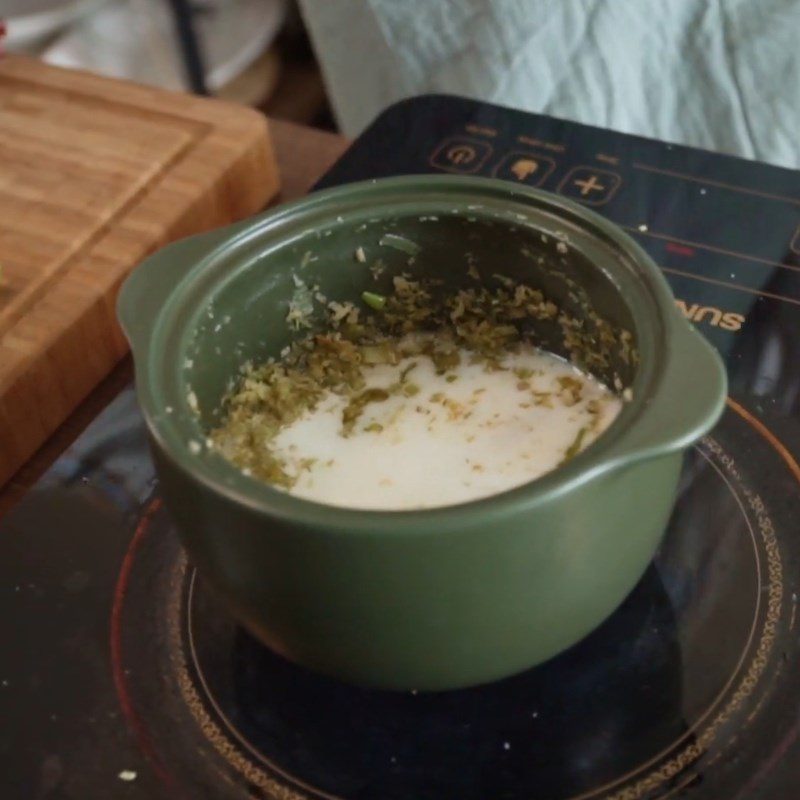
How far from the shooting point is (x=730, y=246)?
641mm

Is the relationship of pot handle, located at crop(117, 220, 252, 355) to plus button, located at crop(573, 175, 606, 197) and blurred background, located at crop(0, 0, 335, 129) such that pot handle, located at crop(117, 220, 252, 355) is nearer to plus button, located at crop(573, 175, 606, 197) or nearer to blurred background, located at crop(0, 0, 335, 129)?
plus button, located at crop(573, 175, 606, 197)

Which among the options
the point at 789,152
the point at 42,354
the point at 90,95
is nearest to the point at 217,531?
the point at 42,354

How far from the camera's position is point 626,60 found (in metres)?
0.86

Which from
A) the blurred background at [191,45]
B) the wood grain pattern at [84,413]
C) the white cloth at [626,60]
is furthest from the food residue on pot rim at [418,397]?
the blurred background at [191,45]

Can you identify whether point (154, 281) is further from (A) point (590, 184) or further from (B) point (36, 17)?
(B) point (36, 17)

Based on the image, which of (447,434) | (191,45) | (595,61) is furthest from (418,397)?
(191,45)

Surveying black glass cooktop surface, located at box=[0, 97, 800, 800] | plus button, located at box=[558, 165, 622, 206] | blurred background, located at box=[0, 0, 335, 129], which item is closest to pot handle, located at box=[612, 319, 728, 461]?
black glass cooktop surface, located at box=[0, 97, 800, 800]

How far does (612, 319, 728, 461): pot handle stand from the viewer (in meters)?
0.36

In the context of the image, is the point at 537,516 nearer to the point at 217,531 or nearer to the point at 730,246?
the point at 217,531

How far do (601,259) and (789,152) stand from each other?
46 centimetres

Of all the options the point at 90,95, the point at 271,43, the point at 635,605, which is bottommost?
the point at 271,43

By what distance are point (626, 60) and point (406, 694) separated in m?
0.58

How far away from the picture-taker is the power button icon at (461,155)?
72cm

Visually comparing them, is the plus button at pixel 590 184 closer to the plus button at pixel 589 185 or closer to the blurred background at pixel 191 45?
the plus button at pixel 589 185
